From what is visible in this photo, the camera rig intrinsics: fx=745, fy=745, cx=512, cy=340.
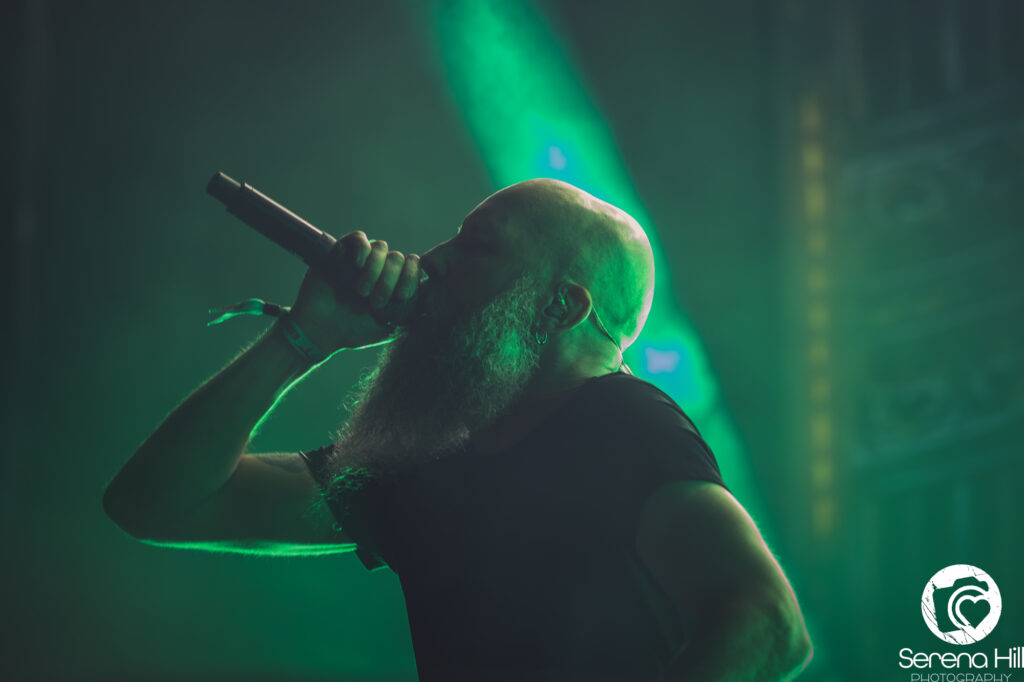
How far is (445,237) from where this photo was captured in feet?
11.2

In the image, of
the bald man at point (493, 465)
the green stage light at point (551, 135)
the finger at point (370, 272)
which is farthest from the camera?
the green stage light at point (551, 135)

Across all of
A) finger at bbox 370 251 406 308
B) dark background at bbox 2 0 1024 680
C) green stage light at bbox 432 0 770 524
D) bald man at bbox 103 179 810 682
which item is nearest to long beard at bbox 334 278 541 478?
bald man at bbox 103 179 810 682

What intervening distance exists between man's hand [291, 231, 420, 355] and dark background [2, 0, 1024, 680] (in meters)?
2.12

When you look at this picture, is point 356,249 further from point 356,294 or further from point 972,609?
point 972,609

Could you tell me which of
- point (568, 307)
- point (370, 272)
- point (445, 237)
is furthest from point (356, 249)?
point (445, 237)

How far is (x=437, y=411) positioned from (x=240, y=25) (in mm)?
2720

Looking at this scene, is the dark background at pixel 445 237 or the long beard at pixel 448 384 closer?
the long beard at pixel 448 384

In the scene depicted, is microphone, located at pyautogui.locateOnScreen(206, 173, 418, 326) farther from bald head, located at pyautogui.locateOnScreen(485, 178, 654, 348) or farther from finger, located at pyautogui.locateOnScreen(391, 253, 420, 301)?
bald head, located at pyautogui.locateOnScreen(485, 178, 654, 348)

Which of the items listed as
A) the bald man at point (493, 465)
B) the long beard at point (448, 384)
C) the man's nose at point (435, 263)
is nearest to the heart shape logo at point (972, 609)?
the bald man at point (493, 465)

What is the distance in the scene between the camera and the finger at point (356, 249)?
1.10 m

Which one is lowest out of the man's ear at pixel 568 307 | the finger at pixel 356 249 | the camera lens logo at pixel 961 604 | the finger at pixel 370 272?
the camera lens logo at pixel 961 604

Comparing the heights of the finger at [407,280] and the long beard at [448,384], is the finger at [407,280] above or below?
above

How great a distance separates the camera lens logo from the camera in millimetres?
2910

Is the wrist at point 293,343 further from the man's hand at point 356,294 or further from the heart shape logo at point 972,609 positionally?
the heart shape logo at point 972,609
